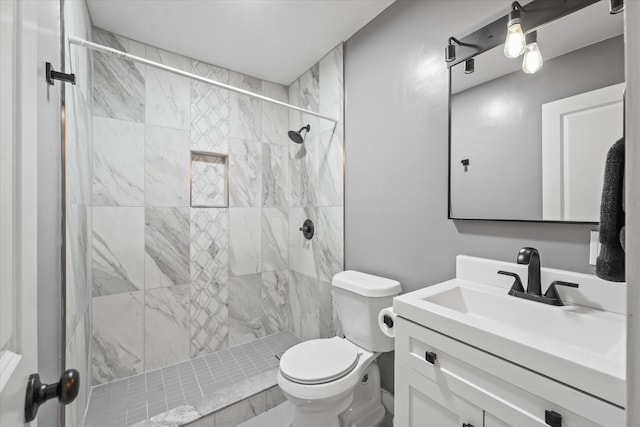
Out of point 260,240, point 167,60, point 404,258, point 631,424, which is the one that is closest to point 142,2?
point 167,60

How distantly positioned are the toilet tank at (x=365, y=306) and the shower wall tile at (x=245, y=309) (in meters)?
1.06

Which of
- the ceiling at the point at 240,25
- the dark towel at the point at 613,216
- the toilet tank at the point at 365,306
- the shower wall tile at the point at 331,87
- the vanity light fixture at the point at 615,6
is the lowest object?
the toilet tank at the point at 365,306

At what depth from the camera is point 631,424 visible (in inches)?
11.7

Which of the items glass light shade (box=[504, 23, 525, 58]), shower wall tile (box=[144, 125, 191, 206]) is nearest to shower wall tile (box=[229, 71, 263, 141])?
shower wall tile (box=[144, 125, 191, 206])

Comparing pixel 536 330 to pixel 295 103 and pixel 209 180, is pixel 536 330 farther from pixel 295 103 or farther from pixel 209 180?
pixel 295 103

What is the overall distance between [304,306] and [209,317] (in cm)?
77

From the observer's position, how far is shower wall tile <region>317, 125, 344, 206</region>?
1.98 meters

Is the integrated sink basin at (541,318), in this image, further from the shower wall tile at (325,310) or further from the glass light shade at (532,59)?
the shower wall tile at (325,310)

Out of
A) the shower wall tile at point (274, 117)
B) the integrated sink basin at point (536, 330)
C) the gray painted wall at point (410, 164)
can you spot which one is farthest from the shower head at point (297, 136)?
the integrated sink basin at point (536, 330)

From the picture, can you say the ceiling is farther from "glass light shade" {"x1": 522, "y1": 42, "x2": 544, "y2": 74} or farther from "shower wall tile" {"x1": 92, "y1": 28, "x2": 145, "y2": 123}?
"glass light shade" {"x1": 522, "y1": 42, "x2": 544, "y2": 74}

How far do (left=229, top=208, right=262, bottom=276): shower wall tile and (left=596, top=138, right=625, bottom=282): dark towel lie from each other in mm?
2186

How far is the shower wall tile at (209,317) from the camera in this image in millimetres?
2133

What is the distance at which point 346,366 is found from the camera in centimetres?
136

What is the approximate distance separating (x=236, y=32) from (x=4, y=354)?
2070 mm
